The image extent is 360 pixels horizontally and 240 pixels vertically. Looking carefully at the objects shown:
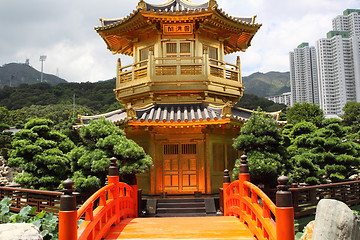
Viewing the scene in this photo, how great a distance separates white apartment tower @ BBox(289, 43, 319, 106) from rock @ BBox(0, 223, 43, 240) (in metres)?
71.0

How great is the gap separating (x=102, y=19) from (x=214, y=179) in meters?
8.36

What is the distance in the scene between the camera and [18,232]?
11.2 feet

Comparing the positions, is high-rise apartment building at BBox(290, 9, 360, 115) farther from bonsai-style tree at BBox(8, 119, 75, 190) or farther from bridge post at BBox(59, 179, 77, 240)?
bridge post at BBox(59, 179, 77, 240)

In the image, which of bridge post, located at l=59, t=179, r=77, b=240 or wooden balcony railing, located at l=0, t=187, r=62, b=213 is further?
wooden balcony railing, located at l=0, t=187, r=62, b=213

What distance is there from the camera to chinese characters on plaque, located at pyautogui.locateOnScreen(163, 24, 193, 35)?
12018 mm

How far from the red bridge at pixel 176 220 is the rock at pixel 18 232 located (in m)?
0.55

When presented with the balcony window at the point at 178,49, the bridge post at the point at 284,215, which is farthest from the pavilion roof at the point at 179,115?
the bridge post at the point at 284,215

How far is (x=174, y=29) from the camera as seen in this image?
12.2 metres

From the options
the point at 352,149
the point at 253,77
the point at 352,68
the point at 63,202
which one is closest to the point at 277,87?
the point at 253,77

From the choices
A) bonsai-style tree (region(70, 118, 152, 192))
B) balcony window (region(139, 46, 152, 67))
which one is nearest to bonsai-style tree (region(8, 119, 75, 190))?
bonsai-style tree (region(70, 118, 152, 192))

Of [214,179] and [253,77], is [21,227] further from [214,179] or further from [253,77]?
[253,77]

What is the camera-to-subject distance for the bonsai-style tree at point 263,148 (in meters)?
8.34

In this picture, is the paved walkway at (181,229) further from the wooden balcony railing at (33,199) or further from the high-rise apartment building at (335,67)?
the high-rise apartment building at (335,67)

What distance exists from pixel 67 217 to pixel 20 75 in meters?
137
